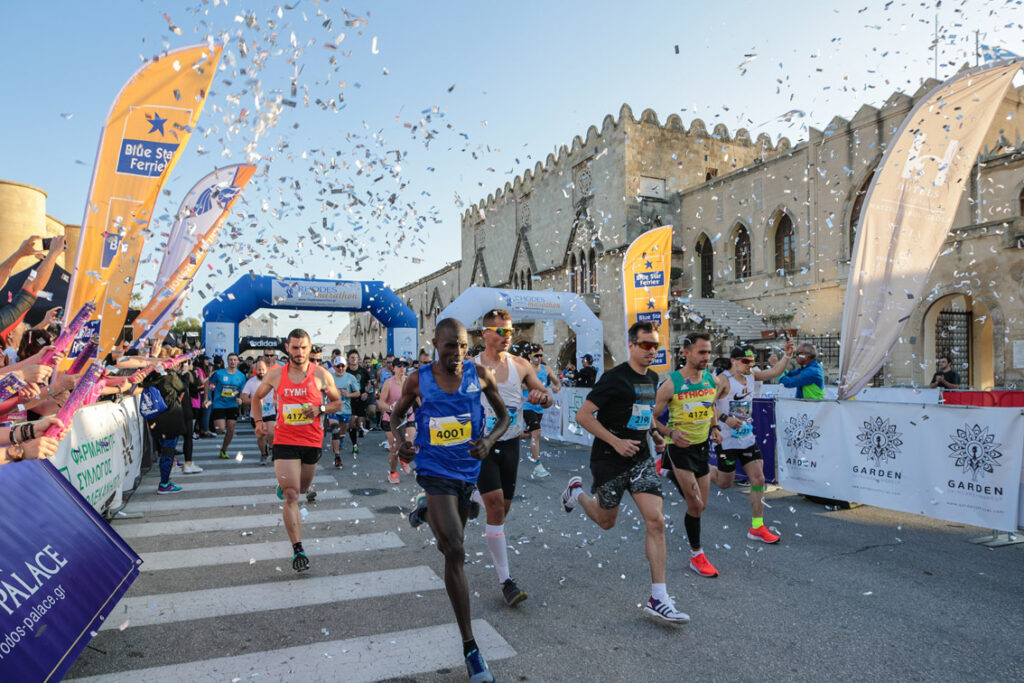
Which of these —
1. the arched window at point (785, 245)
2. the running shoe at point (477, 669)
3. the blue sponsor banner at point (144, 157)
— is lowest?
the running shoe at point (477, 669)

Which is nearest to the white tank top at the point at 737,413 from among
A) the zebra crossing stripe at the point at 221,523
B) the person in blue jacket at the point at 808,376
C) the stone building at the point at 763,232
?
the person in blue jacket at the point at 808,376

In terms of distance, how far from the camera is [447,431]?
3.96 metres

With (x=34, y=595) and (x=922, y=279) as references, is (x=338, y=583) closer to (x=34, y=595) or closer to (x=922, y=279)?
(x=34, y=595)

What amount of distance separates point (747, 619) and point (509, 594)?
1.62 metres

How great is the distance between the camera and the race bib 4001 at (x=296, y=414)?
17.7ft

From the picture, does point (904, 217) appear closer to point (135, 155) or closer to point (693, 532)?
point (693, 532)

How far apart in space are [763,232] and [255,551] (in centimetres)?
2011

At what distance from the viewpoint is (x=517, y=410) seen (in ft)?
18.3

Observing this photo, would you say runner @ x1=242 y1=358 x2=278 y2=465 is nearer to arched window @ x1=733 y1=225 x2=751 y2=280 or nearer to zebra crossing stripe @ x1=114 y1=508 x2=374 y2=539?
zebra crossing stripe @ x1=114 y1=508 x2=374 y2=539

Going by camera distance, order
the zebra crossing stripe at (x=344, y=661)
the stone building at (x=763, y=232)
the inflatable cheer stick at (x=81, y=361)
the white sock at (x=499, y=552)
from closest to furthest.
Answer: the zebra crossing stripe at (x=344, y=661)
the inflatable cheer stick at (x=81, y=361)
the white sock at (x=499, y=552)
the stone building at (x=763, y=232)

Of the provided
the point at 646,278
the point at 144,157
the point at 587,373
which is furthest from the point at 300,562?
the point at 646,278

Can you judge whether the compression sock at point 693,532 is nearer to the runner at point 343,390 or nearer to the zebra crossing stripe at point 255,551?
the zebra crossing stripe at point 255,551

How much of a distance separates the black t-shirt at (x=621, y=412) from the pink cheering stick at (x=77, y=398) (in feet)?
11.3

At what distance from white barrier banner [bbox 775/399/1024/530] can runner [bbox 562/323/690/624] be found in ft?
12.5
